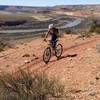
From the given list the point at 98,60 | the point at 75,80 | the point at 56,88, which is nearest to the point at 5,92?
the point at 56,88

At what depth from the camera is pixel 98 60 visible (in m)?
17.8

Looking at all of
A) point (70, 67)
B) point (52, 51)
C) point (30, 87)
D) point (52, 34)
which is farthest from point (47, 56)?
point (30, 87)

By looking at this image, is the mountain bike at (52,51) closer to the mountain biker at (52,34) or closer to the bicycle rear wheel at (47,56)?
the bicycle rear wheel at (47,56)

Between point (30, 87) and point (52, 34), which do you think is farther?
point (52, 34)

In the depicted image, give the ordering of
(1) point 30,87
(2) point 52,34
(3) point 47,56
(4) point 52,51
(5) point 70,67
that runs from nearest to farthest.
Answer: (1) point 30,87
(5) point 70,67
(3) point 47,56
(2) point 52,34
(4) point 52,51

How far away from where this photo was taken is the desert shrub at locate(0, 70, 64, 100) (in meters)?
10.2

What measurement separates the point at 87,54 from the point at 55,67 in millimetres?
3230

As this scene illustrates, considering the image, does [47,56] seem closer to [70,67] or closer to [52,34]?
[52,34]

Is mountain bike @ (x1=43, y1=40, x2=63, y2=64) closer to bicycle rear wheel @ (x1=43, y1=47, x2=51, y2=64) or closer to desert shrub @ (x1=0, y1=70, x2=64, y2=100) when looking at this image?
bicycle rear wheel @ (x1=43, y1=47, x2=51, y2=64)

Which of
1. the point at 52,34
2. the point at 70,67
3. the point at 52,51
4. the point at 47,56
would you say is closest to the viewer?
the point at 70,67

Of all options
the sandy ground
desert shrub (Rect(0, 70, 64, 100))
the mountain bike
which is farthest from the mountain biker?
desert shrub (Rect(0, 70, 64, 100))

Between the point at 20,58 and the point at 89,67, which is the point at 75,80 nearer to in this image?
the point at 89,67

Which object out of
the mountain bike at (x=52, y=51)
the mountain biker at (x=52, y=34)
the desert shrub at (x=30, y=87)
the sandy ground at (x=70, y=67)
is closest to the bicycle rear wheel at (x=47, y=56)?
the mountain bike at (x=52, y=51)

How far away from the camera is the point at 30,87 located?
10.6 m
